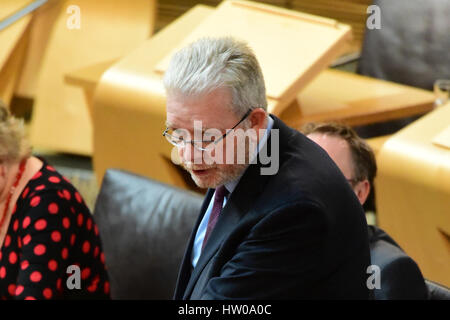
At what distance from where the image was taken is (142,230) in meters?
2.50

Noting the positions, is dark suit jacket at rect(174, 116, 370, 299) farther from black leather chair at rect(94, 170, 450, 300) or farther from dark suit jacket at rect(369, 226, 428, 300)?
black leather chair at rect(94, 170, 450, 300)

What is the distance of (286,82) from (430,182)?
67 cm

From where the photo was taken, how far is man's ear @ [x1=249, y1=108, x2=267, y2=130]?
1.45m

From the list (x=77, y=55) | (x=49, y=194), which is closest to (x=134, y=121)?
(x=49, y=194)

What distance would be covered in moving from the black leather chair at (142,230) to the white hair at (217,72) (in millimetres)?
995

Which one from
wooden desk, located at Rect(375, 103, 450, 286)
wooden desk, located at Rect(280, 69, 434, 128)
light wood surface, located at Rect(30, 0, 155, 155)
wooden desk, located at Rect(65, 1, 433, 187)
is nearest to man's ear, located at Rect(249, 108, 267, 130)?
wooden desk, located at Rect(375, 103, 450, 286)

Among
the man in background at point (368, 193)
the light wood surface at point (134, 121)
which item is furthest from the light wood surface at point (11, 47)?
the man in background at point (368, 193)

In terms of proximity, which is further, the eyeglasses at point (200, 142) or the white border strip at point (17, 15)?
the white border strip at point (17, 15)

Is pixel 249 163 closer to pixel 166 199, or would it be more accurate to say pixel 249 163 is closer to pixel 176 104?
pixel 176 104

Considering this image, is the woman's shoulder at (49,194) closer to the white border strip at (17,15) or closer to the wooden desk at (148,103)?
the wooden desk at (148,103)

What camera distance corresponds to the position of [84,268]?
235cm

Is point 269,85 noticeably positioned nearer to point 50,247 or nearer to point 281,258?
point 50,247

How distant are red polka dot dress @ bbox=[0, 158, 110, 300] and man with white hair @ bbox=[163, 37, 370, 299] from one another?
816mm

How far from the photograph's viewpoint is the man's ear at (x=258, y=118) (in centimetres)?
145
